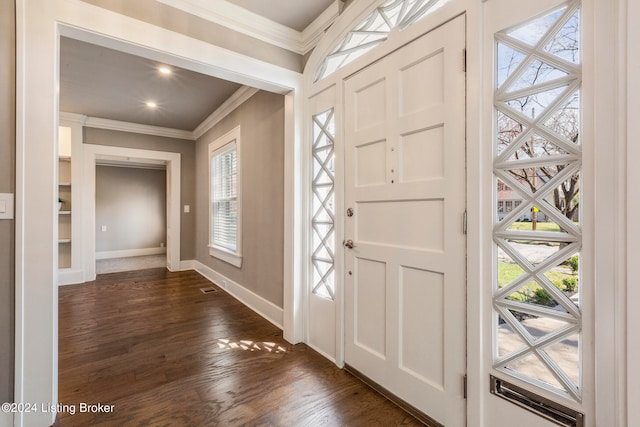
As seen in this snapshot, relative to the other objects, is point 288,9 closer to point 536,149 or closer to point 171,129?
point 536,149

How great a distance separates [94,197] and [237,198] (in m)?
2.73

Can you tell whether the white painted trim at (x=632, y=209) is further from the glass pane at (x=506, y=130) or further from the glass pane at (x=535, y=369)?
the glass pane at (x=506, y=130)

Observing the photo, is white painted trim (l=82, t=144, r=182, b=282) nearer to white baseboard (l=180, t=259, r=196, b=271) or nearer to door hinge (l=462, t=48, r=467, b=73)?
white baseboard (l=180, t=259, r=196, b=271)

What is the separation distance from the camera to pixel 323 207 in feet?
7.73

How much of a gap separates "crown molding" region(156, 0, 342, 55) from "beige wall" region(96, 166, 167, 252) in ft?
21.6

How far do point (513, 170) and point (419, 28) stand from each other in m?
0.94

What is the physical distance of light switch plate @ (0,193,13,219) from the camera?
1461mm

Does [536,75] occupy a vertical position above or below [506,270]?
above

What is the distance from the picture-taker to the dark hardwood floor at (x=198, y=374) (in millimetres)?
1611

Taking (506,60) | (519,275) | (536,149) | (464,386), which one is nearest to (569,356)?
(519,275)

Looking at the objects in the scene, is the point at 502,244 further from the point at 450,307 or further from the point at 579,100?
the point at 579,100

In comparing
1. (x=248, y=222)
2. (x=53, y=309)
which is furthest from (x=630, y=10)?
(x=248, y=222)

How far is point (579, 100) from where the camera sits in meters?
1.07

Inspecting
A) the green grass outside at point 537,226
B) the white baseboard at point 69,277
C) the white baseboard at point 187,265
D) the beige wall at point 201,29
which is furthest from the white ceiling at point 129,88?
the green grass outside at point 537,226
